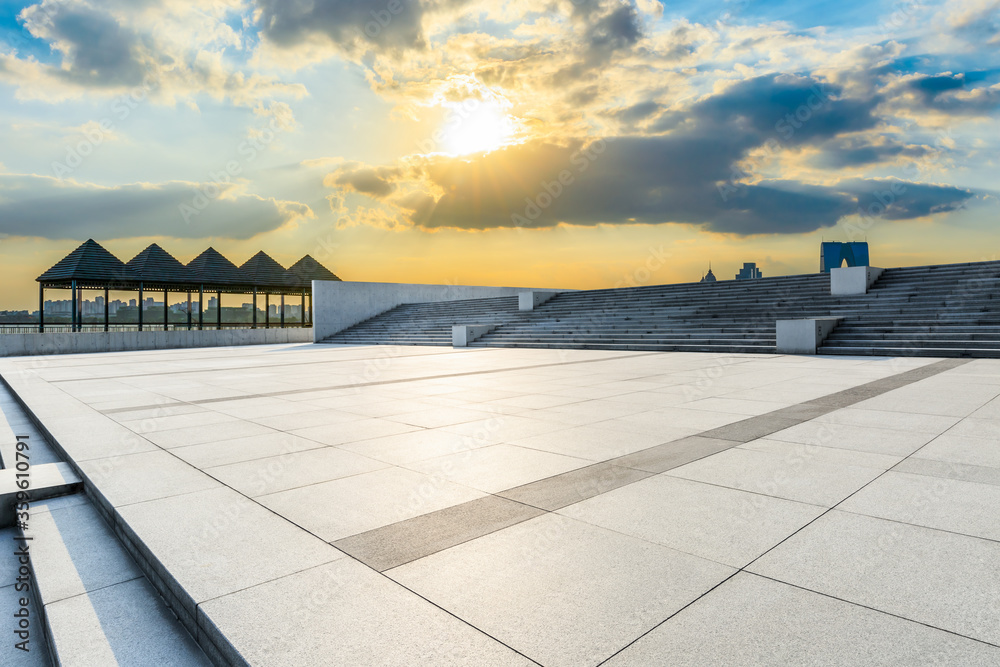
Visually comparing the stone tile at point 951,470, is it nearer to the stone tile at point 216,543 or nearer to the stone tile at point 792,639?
the stone tile at point 792,639

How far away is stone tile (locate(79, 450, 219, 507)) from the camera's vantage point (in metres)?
4.39

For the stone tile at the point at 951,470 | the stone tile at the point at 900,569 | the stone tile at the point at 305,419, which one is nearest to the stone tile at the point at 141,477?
the stone tile at the point at 305,419

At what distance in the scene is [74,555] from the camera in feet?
12.2

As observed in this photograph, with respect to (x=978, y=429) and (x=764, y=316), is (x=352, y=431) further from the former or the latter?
(x=764, y=316)

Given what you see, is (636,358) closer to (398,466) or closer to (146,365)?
(398,466)

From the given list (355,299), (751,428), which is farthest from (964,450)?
(355,299)

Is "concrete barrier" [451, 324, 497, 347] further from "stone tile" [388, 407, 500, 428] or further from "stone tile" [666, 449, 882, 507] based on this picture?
"stone tile" [666, 449, 882, 507]

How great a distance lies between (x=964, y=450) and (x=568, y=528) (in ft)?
14.0

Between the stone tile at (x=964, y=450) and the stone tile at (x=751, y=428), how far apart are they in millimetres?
1357

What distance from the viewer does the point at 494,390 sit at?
10.1m

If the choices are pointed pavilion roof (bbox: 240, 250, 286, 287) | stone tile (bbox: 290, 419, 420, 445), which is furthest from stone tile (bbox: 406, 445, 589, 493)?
pointed pavilion roof (bbox: 240, 250, 286, 287)

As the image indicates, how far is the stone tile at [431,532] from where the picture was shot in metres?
3.21

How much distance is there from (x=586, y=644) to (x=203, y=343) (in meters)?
32.5

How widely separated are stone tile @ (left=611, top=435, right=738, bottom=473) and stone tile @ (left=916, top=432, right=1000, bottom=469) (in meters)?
1.72
